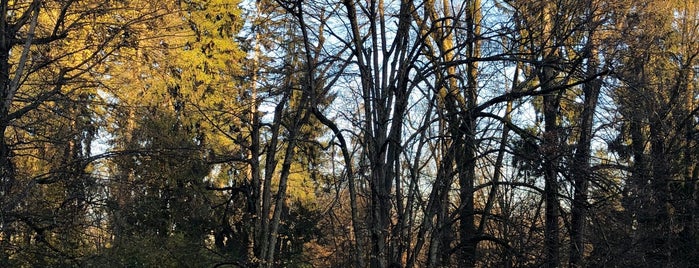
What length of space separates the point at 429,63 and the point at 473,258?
2.87 meters

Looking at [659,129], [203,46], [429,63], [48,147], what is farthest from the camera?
[203,46]

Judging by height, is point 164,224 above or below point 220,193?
below

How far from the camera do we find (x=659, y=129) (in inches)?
433

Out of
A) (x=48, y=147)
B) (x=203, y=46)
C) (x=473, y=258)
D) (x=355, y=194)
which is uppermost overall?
(x=203, y=46)

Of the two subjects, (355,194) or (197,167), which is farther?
(197,167)

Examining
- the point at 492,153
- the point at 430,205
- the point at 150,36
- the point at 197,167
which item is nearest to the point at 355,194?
the point at 430,205

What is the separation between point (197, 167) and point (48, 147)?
5.50 meters

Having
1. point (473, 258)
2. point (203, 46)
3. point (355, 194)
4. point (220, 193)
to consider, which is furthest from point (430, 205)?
point (203, 46)

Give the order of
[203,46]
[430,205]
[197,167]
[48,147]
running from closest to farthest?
[430,205] → [48,147] → [197,167] → [203,46]

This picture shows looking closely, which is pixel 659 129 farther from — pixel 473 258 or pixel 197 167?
pixel 197 167

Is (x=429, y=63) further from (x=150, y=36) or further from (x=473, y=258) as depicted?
(x=150, y=36)

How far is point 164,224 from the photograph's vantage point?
57.9 feet

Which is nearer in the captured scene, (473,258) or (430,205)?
(430,205)

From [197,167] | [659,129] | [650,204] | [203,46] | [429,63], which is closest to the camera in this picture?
[429,63]
